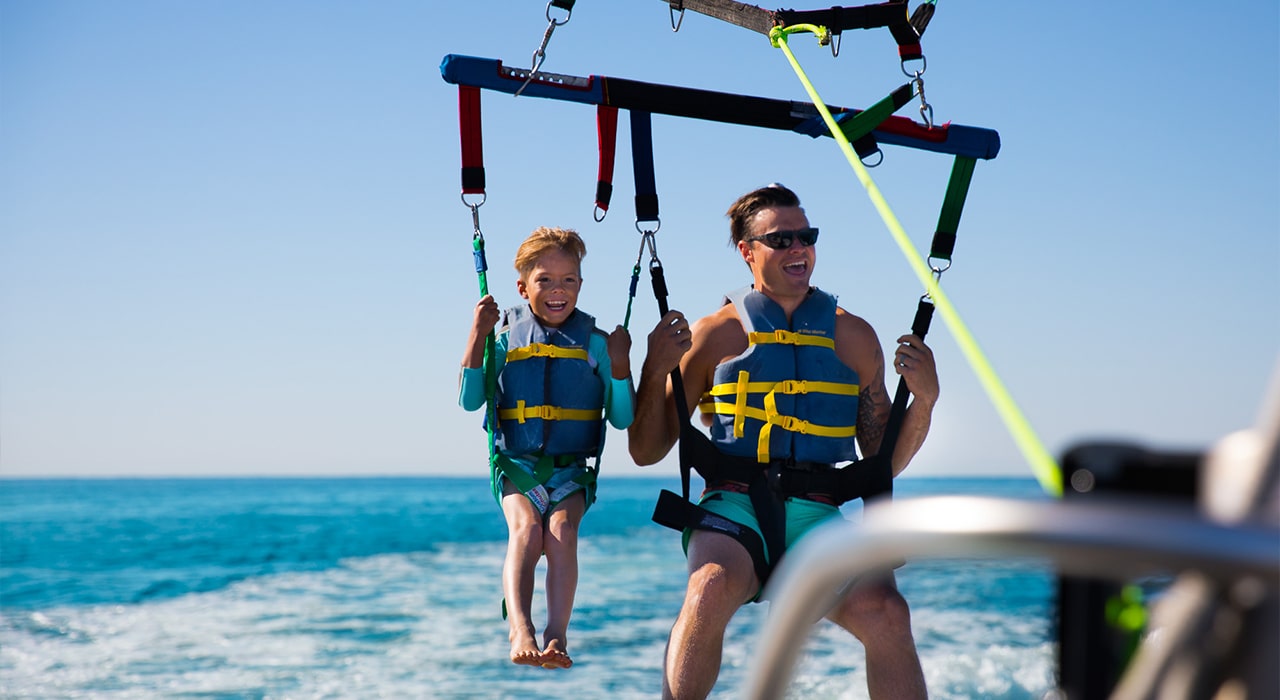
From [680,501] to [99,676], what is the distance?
909 cm

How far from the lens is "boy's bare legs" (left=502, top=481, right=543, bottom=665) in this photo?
12.7 ft

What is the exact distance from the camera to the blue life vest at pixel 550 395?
14.3 feet

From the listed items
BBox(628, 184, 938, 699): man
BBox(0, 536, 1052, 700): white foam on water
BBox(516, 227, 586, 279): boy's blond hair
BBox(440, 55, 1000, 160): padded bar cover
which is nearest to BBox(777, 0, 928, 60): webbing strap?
BBox(440, 55, 1000, 160): padded bar cover

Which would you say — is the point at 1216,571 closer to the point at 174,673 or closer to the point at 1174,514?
the point at 1174,514

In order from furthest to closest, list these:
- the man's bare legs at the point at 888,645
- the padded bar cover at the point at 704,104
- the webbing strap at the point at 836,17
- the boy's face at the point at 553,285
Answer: the webbing strap at the point at 836,17 → the boy's face at the point at 553,285 → the padded bar cover at the point at 704,104 → the man's bare legs at the point at 888,645

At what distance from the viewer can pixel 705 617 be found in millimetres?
3869

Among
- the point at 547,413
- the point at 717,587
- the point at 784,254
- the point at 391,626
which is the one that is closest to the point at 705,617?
the point at 717,587

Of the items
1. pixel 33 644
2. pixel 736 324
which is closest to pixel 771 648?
pixel 736 324

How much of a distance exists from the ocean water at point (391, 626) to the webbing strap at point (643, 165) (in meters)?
1.48

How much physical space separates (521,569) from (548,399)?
0.66m

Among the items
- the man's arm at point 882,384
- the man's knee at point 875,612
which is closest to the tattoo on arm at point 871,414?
the man's arm at point 882,384

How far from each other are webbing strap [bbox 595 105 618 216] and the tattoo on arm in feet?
4.02

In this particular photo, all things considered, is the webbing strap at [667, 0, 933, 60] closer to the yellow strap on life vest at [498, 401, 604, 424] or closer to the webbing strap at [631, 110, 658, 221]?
the webbing strap at [631, 110, 658, 221]

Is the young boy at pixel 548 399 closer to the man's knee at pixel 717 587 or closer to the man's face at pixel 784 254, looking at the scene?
the man's knee at pixel 717 587
